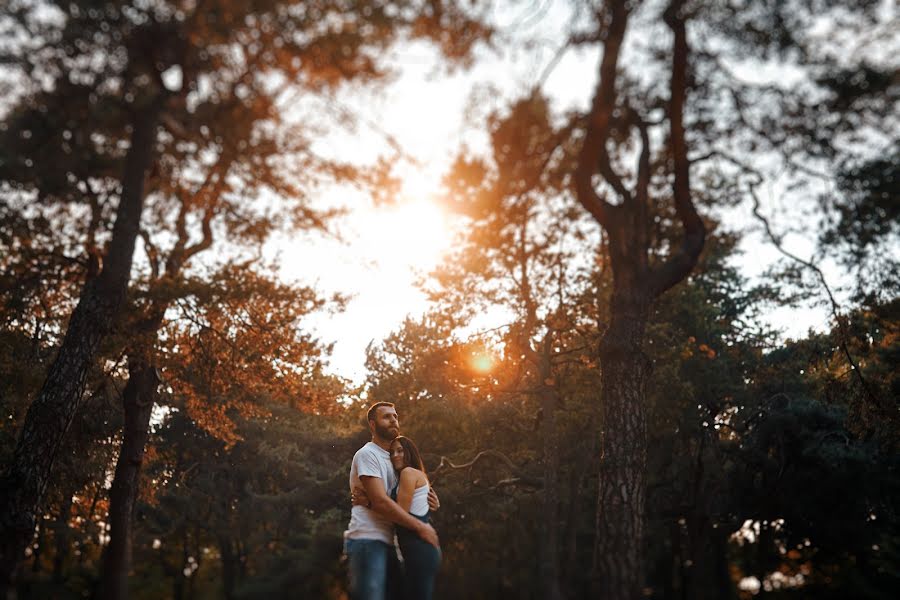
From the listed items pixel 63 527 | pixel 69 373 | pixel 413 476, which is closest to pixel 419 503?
pixel 413 476

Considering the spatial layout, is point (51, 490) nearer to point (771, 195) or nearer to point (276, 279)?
point (276, 279)

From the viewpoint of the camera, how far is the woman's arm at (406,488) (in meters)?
4.72

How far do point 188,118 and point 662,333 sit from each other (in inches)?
541

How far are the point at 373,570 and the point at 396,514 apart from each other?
0.42m

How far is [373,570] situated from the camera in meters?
4.58

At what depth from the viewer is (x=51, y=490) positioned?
48.8 feet

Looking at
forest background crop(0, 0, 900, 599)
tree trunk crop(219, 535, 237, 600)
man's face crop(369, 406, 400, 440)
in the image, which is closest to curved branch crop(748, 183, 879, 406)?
forest background crop(0, 0, 900, 599)

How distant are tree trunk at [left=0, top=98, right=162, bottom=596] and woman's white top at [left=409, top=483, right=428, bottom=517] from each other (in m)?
4.35

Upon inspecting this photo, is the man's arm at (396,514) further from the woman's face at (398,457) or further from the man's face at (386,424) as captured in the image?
the man's face at (386,424)

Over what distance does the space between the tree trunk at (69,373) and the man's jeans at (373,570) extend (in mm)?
A: 3993

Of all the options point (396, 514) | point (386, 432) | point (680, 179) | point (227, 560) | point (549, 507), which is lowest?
point (396, 514)

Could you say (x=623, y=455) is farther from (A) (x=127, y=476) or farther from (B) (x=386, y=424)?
(A) (x=127, y=476)

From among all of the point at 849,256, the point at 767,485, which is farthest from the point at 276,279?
the point at 767,485

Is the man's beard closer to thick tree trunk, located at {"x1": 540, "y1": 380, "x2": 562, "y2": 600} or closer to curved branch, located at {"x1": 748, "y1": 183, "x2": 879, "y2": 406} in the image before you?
curved branch, located at {"x1": 748, "y1": 183, "x2": 879, "y2": 406}
